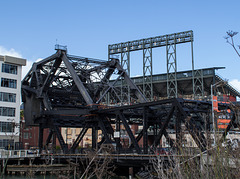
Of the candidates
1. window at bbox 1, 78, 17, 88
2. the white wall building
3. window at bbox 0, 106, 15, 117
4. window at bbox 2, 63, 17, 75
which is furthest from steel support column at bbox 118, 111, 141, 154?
window at bbox 2, 63, 17, 75

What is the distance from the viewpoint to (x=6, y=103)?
58938 mm

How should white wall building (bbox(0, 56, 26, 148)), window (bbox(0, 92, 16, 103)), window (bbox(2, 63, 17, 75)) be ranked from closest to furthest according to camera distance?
1. white wall building (bbox(0, 56, 26, 148))
2. window (bbox(0, 92, 16, 103))
3. window (bbox(2, 63, 17, 75))

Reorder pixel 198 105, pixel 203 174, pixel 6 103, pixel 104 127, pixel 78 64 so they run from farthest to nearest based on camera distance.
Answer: pixel 6 103, pixel 78 64, pixel 104 127, pixel 198 105, pixel 203 174

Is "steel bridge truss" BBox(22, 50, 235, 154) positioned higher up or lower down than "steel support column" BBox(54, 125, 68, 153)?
higher up

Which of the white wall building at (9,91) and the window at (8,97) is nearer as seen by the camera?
the white wall building at (9,91)

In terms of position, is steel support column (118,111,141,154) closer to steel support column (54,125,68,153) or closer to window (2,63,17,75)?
steel support column (54,125,68,153)

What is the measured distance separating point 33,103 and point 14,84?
→ 35.1ft

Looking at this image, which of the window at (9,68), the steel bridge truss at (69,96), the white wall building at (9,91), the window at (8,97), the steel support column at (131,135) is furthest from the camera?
the window at (9,68)

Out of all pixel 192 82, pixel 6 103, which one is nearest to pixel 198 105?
pixel 6 103

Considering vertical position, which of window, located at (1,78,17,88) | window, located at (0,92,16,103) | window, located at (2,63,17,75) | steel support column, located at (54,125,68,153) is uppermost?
window, located at (2,63,17,75)

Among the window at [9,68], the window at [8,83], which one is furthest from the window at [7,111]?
the window at [9,68]

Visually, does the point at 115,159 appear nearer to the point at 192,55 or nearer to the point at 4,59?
the point at 4,59

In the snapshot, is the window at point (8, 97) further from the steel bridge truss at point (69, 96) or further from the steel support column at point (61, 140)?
the steel support column at point (61, 140)

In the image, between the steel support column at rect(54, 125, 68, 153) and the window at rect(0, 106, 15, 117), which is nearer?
the steel support column at rect(54, 125, 68, 153)
